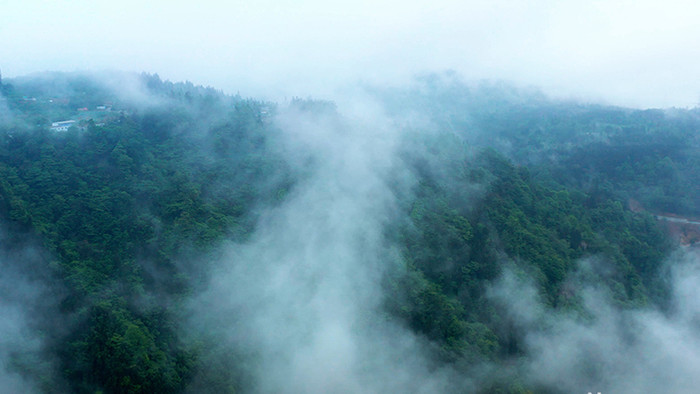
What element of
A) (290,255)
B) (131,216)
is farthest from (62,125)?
(290,255)

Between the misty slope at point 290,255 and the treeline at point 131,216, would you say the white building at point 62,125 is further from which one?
the treeline at point 131,216

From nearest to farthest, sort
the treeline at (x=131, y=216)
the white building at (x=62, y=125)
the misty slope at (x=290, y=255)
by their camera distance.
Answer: the treeline at (x=131, y=216) → the misty slope at (x=290, y=255) → the white building at (x=62, y=125)

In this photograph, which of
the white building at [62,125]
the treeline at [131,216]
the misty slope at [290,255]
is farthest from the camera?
the white building at [62,125]

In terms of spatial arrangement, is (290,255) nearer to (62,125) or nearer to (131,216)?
(131,216)

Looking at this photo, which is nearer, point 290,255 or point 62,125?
point 290,255

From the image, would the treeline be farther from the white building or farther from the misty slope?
the white building

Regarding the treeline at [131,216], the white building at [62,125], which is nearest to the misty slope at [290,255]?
the treeline at [131,216]

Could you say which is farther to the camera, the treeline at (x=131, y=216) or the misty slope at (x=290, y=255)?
the misty slope at (x=290, y=255)

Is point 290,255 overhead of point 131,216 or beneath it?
overhead

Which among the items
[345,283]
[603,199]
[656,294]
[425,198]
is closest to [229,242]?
[345,283]
